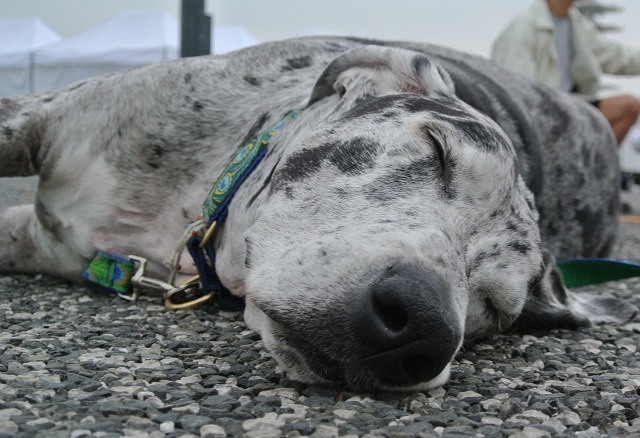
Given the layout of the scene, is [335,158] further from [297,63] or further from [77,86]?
[77,86]

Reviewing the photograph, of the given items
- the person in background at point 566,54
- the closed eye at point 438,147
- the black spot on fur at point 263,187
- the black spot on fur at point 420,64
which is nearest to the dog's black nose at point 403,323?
the closed eye at point 438,147

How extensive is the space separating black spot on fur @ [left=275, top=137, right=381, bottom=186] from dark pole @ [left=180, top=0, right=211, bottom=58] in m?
3.88

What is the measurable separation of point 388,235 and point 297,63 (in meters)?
1.81

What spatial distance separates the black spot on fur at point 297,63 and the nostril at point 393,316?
1.96 meters

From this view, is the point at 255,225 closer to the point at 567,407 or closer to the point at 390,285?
the point at 390,285

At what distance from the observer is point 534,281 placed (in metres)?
2.58

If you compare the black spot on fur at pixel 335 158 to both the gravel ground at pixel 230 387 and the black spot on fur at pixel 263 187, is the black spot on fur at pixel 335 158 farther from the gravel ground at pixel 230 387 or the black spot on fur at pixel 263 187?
the gravel ground at pixel 230 387

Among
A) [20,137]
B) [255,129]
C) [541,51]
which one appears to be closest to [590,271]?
[255,129]

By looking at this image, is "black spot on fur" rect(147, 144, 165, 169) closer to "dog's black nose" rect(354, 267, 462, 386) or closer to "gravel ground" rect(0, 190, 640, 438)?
"gravel ground" rect(0, 190, 640, 438)

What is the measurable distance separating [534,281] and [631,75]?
23.7 feet

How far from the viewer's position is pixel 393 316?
1811 millimetres

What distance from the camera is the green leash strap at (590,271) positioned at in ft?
12.9

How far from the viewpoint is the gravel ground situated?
5.71 ft

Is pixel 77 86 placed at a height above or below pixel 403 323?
above
